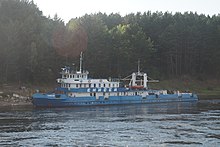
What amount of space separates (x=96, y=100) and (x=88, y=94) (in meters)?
1.94

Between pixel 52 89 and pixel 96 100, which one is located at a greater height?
pixel 52 89

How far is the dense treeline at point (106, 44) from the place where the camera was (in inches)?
3679

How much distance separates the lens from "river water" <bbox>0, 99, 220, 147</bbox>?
133 ft

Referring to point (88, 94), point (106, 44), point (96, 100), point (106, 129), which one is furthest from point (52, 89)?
point (106, 129)

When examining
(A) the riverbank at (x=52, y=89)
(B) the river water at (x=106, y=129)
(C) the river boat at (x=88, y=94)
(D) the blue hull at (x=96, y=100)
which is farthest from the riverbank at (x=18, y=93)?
(B) the river water at (x=106, y=129)

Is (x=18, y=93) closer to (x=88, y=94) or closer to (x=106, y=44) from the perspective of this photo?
(x=88, y=94)

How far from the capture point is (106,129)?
48281 mm

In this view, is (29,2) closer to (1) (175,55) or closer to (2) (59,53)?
(2) (59,53)

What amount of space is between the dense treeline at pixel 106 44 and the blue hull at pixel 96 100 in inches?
727

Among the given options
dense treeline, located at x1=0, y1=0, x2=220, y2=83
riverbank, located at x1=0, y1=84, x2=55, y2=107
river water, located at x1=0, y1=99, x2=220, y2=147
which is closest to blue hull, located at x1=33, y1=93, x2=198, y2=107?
riverbank, located at x1=0, y1=84, x2=55, y2=107

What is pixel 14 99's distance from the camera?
7931 cm

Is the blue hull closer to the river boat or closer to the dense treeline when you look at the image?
the river boat

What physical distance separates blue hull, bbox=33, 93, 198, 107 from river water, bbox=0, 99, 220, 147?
7707 millimetres

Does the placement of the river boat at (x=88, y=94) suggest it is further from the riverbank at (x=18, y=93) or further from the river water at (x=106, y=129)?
the river water at (x=106, y=129)
